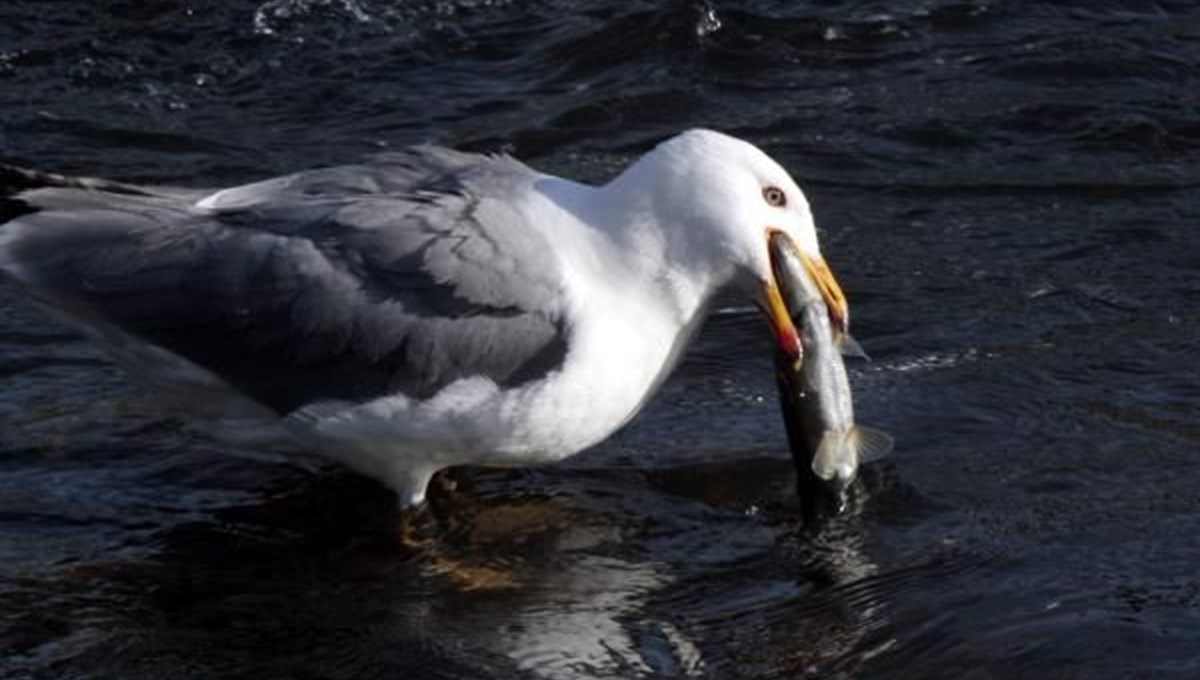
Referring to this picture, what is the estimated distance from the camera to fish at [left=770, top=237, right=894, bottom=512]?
6629 mm

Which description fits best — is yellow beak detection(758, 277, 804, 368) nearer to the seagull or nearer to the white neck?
the seagull

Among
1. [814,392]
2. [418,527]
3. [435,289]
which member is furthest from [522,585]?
[814,392]

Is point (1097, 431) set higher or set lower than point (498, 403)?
lower

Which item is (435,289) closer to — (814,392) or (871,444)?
(814,392)

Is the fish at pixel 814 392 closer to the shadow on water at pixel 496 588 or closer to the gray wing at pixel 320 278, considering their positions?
the shadow on water at pixel 496 588

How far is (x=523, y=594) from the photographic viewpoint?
6539 millimetres

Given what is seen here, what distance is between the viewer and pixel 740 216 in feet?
21.6

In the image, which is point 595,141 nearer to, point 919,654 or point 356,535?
point 356,535

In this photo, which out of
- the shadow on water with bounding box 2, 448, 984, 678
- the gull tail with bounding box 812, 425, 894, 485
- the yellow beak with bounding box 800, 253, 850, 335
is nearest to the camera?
the shadow on water with bounding box 2, 448, 984, 678

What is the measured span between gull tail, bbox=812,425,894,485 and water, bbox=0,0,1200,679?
0.13m

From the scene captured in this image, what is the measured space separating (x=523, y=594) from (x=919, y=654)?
1124 mm

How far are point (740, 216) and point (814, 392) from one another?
0.52m

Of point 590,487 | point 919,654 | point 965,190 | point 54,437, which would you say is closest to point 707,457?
point 590,487

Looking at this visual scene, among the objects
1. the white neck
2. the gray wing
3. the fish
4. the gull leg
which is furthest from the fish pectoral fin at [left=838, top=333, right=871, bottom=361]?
the gull leg
